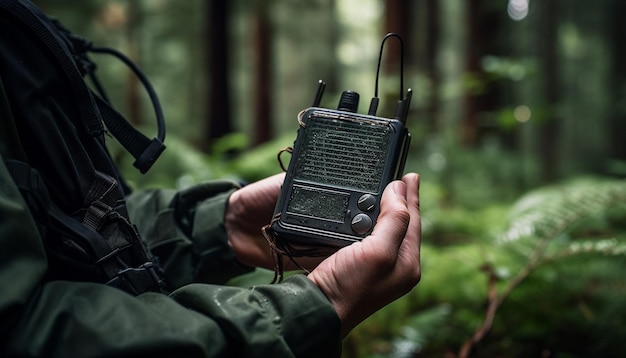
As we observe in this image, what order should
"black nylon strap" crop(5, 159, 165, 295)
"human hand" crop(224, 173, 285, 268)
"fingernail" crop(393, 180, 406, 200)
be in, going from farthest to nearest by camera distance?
"human hand" crop(224, 173, 285, 268) < "fingernail" crop(393, 180, 406, 200) < "black nylon strap" crop(5, 159, 165, 295)

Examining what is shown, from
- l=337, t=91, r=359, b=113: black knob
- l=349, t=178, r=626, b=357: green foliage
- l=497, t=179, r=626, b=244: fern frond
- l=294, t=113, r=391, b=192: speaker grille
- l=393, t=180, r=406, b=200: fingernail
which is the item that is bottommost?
l=349, t=178, r=626, b=357: green foliage

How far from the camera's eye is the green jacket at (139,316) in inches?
41.5

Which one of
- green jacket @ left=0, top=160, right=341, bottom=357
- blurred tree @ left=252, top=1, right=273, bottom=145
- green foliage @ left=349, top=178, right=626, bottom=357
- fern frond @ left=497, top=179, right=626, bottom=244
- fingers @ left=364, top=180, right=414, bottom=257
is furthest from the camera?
blurred tree @ left=252, top=1, right=273, bottom=145

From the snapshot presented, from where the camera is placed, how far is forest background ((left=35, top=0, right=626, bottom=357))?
8.56 ft

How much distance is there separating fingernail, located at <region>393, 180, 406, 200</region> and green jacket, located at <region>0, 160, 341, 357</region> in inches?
13.8

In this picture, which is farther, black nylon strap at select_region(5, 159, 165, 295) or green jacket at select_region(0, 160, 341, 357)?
black nylon strap at select_region(5, 159, 165, 295)

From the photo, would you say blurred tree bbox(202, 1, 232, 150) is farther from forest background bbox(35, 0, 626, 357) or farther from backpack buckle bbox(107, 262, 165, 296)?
backpack buckle bbox(107, 262, 165, 296)

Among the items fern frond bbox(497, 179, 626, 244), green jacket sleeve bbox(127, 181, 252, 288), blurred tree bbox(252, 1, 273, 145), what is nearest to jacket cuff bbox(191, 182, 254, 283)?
green jacket sleeve bbox(127, 181, 252, 288)

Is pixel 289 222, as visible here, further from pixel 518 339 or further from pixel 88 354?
pixel 518 339

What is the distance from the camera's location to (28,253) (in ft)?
3.63

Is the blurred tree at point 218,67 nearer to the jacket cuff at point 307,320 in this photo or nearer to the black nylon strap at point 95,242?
the black nylon strap at point 95,242

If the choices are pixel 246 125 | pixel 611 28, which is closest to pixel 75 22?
pixel 246 125

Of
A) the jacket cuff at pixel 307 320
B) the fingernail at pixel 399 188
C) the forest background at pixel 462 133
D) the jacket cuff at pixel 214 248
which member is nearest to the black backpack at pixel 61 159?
the jacket cuff at pixel 307 320

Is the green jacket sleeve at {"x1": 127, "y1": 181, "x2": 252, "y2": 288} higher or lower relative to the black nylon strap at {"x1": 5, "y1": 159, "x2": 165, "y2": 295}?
lower
